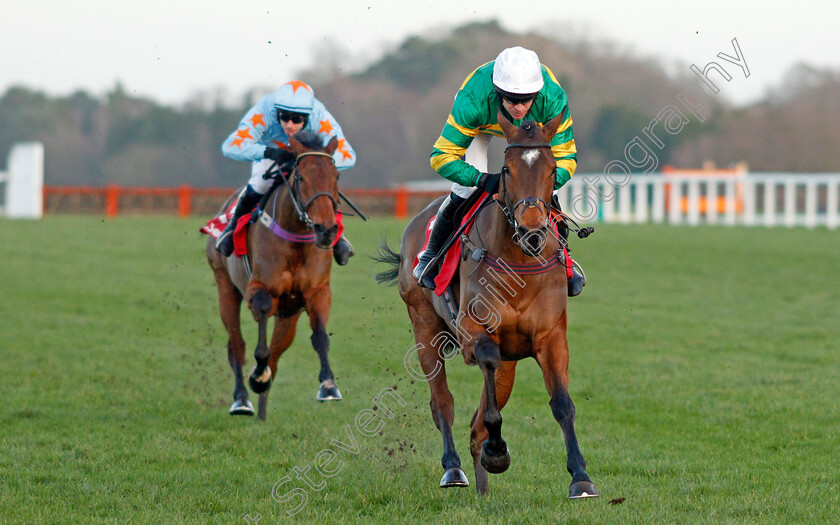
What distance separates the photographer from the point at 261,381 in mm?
6895

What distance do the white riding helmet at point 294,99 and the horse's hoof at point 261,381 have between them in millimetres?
1899

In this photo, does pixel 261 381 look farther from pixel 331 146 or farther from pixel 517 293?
pixel 517 293

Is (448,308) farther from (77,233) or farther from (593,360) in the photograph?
(77,233)

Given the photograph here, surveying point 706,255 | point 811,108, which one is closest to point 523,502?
point 706,255

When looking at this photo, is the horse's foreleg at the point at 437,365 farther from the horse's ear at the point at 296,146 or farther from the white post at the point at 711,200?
the white post at the point at 711,200

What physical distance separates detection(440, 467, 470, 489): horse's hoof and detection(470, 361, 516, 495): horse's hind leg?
131mm

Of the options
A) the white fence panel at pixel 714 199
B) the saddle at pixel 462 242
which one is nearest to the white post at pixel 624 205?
the white fence panel at pixel 714 199

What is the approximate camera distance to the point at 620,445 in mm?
6344

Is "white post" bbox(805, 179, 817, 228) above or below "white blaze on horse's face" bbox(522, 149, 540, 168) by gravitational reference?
above

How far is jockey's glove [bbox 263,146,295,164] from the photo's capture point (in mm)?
7051

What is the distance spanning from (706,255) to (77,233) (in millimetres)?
14637

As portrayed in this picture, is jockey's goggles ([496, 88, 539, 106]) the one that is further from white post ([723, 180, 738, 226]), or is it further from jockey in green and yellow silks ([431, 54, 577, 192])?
white post ([723, 180, 738, 226])

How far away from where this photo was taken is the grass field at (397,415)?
16.1 ft

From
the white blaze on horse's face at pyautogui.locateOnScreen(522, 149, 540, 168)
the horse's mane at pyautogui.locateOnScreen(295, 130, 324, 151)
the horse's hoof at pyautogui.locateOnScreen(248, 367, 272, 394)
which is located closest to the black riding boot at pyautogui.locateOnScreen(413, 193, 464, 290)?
the white blaze on horse's face at pyautogui.locateOnScreen(522, 149, 540, 168)
